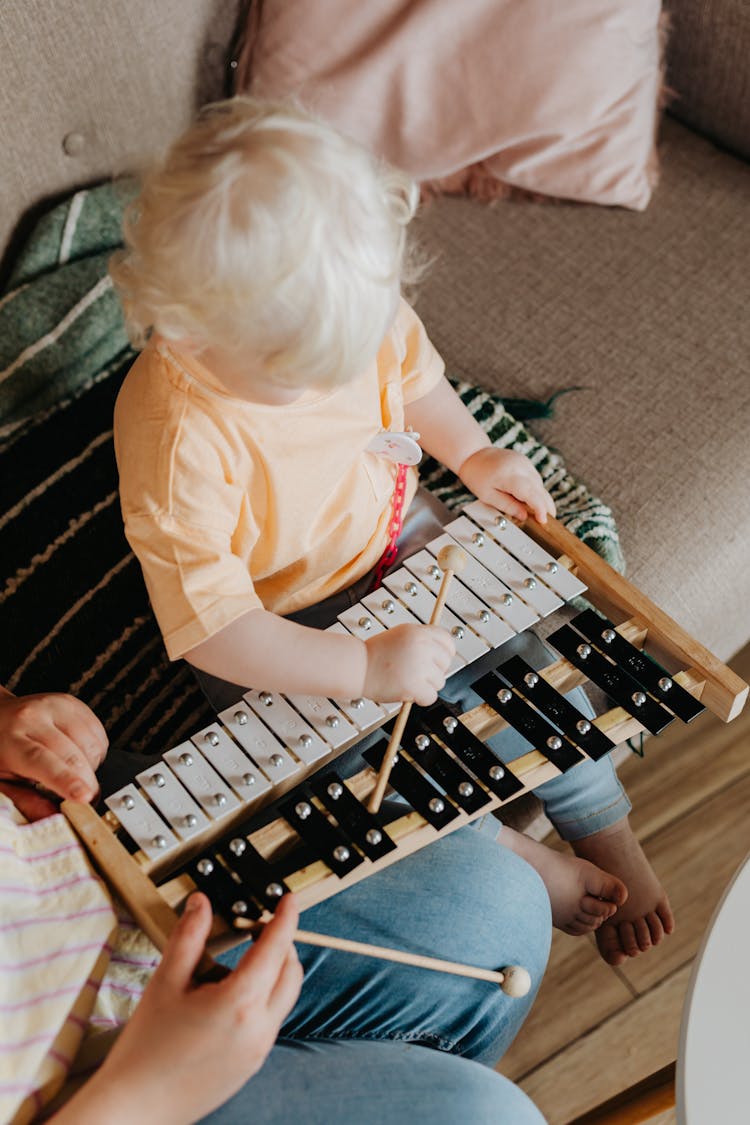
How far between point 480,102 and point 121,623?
0.75 meters

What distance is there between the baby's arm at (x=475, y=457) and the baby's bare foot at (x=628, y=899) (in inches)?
13.6

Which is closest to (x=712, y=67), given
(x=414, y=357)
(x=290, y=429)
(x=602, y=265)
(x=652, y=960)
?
(x=602, y=265)

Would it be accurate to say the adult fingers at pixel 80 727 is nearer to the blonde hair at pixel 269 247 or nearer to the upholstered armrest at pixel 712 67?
the blonde hair at pixel 269 247

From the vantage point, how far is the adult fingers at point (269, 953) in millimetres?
661

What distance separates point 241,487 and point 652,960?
2.47 ft

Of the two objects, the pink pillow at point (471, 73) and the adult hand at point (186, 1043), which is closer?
the adult hand at point (186, 1043)

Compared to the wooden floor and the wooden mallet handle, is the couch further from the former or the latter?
the wooden mallet handle

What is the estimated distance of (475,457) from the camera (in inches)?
40.4

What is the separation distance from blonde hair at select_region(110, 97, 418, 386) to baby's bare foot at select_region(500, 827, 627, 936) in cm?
52

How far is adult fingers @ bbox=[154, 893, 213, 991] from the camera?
671 mm

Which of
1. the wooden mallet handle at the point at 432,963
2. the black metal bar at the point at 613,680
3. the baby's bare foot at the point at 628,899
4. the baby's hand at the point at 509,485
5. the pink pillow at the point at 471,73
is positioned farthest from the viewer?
the pink pillow at the point at 471,73

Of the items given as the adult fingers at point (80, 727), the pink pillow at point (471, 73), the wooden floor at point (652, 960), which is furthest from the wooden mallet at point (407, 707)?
the pink pillow at point (471, 73)

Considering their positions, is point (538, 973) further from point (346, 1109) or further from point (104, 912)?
point (104, 912)

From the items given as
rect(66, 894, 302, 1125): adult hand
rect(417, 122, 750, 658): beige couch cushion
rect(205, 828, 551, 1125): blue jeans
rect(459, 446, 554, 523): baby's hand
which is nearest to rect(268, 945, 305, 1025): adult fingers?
rect(66, 894, 302, 1125): adult hand
